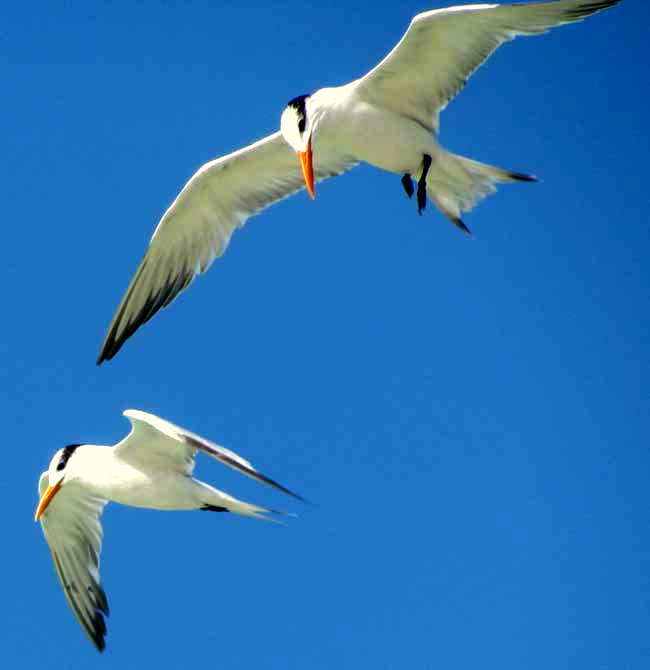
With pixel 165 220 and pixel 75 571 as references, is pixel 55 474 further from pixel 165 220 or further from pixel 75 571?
pixel 165 220

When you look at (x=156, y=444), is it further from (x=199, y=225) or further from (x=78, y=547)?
(x=199, y=225)

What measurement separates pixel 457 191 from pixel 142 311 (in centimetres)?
263

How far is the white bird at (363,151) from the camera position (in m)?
11.5

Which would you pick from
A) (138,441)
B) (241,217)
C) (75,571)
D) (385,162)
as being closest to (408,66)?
(385,162)

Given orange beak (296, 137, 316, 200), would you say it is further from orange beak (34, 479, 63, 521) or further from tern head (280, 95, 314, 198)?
orange beak (34, 479, 63, 521)

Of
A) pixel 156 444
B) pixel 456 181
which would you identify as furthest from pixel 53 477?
pixel 456 181

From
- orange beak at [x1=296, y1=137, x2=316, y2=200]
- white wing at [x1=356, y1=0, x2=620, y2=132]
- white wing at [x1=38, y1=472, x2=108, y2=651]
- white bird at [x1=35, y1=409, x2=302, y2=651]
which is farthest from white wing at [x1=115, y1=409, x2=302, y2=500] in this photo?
white wing at [x1=356, y1=0, x2=620, y2=132]

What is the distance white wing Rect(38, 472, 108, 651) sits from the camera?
12.8 metres

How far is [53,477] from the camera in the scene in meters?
12.6

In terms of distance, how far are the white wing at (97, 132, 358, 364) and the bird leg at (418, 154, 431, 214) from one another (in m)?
1.15

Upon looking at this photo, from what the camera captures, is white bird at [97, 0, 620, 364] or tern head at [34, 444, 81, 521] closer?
white bird at [97, 0, 620, 364]

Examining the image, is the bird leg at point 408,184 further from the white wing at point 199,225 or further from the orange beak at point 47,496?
the orange beak at point 47,496

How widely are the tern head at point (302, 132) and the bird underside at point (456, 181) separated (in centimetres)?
69

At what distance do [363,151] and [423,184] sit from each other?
463 mm
